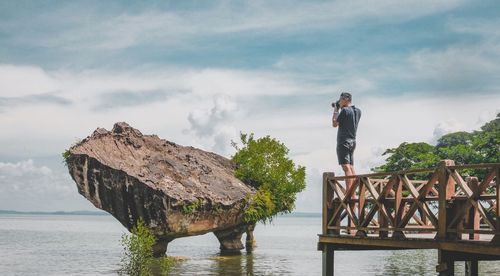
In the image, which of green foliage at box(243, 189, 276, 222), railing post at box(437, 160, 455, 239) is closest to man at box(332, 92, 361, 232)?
railing post at box(437, 160, 455, 239)

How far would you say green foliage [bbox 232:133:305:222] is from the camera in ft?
136

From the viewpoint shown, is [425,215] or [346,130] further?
[346,130]

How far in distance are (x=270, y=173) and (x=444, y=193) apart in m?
27.5

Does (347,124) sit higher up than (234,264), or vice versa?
(347,124)

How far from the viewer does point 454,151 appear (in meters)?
54.1

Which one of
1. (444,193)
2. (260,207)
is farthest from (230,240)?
(444,193)

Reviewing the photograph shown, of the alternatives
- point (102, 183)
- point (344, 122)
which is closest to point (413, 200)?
point (344, 122)

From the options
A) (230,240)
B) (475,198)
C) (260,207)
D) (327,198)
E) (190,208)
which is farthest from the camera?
(230,240)

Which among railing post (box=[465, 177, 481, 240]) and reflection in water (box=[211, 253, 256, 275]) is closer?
railing post (box=[465, 177, 481, 240])

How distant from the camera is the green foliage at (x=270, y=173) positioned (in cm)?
4147

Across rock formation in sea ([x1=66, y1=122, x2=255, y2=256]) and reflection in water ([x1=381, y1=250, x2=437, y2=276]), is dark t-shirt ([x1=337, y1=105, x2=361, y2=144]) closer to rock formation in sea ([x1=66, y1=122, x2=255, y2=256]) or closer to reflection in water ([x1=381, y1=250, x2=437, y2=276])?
rock formation in sea ([x1=66, y1=122, x2=255, y2=256])

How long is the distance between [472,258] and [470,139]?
4609cm

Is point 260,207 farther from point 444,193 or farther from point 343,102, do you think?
point 444,193

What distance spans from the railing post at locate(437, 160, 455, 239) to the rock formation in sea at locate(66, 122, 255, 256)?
68.0ft
